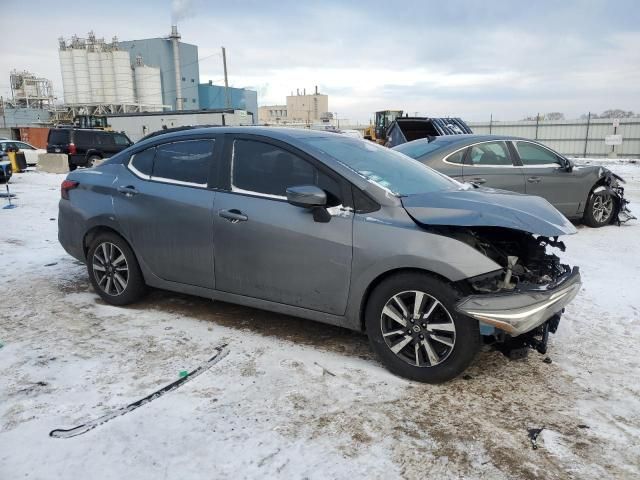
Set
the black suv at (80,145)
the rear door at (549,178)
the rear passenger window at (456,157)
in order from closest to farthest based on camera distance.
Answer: the rear passenger window at (456,157)
the rear door at (549,178)
the black suv at (80,145)

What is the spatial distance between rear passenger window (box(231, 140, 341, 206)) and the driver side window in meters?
5.12

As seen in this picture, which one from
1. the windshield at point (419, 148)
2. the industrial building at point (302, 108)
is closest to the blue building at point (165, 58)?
the industrial building at point (302, 108)

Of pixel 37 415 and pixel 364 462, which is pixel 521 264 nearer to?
pixel 364 462

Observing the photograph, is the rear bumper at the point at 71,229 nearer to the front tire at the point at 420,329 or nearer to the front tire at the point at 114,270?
the front tire at the point at 114,270

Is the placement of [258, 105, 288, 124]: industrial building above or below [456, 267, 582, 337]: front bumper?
above

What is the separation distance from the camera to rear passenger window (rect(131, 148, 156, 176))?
4398mm

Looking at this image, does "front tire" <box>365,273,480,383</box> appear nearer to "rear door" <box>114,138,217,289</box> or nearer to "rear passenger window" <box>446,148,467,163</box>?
"rear door" <box>114,138,217,289</box>

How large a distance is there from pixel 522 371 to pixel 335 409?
1384 millimetres

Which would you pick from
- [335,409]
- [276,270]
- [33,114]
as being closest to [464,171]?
[276,270]

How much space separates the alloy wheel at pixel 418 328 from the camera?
3055 mm

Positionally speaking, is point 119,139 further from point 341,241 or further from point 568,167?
point 341,241

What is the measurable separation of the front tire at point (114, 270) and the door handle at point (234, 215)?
1162 mm

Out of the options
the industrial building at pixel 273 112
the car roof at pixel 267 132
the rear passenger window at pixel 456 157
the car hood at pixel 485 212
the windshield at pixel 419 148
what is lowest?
the car hood at pixel 485 212

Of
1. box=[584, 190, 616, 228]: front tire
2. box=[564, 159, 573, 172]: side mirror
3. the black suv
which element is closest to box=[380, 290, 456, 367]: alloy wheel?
box=[564, 159, 573, 172]: side mirror
